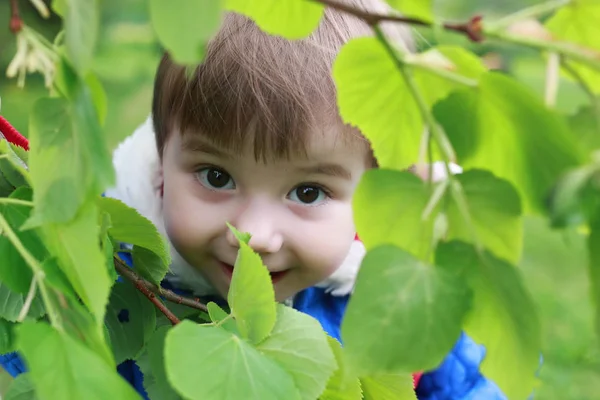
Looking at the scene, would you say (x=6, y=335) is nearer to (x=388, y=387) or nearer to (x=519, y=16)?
(x=388, y=387)

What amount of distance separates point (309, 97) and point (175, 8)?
462 mm

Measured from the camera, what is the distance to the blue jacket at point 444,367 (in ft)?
2.84

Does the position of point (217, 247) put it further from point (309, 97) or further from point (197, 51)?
point (197, 51)

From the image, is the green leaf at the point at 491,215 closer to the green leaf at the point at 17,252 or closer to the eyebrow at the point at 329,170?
the green leaf at the point at 17,252

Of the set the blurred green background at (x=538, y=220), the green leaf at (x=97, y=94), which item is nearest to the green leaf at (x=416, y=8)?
the blurred green background at (x=538, y=220)

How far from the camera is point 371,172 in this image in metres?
0.26

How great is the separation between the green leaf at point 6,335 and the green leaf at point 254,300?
5.6 inches

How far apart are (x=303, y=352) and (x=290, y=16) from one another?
0.17m

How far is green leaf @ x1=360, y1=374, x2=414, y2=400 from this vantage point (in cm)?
44

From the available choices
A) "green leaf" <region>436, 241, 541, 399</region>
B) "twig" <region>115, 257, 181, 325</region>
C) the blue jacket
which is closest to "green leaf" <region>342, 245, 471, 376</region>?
"green leaf" <region>436, 241, 541, 399</region>

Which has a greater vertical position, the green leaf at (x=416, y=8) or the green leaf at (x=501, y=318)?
the green leaf at (x=416, y=8)

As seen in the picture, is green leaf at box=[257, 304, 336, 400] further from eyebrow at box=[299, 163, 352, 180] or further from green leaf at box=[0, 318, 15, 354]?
eyebrow at box=[299, 163, 352, 180]

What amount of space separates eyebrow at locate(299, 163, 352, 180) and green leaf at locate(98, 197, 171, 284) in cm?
21

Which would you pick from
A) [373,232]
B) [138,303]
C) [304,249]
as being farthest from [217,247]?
[373,232]
